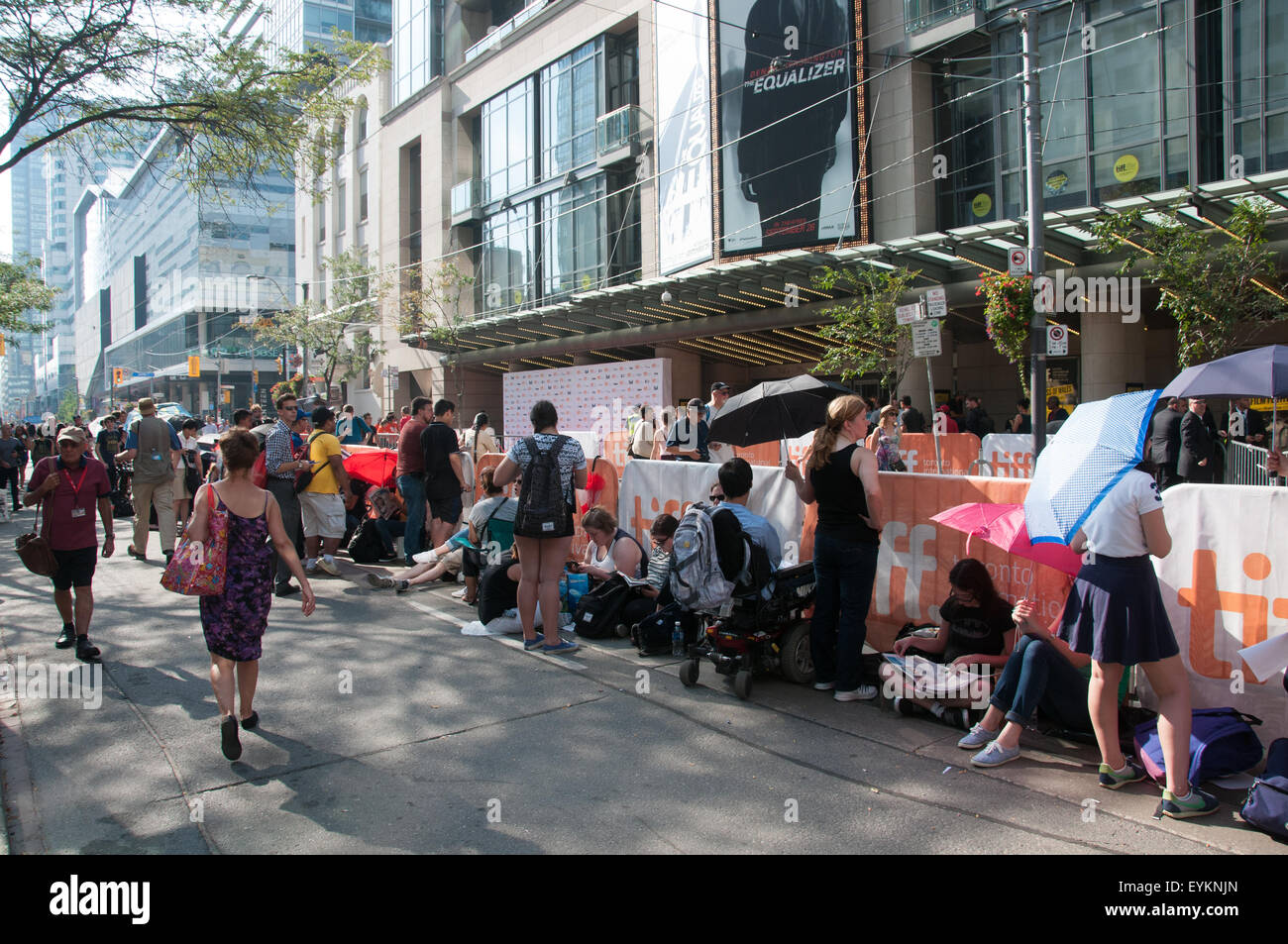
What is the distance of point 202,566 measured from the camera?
16.3 ft

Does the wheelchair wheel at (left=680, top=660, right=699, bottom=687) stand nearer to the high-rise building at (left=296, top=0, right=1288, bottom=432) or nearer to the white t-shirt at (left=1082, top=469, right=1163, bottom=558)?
the white t-shirt at (left=1082, top=469, right=1163, bottom=558)

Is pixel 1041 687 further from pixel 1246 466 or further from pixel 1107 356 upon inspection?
pixel 1107 356

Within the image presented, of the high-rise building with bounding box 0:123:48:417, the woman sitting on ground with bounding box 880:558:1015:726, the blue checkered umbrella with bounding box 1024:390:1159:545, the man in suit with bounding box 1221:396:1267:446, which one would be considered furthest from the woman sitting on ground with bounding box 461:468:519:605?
the high-rise building with bounding box 0:123:48:417

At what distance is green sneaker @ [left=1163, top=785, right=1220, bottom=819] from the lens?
13.7 feet

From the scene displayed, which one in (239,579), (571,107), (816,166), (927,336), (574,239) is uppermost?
(571,107)

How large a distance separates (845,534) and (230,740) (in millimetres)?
3840

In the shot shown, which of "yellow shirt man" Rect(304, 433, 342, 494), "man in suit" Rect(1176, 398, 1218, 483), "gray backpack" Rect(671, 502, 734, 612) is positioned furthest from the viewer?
"man in suit" Rect(1176, 398, 1218, 483)

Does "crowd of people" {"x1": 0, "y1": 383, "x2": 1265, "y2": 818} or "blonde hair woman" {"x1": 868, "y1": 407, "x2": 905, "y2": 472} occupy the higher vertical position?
"blonde hair woman" {"x1": 868, "y1": 407, "x2": 905, "y2": 472}

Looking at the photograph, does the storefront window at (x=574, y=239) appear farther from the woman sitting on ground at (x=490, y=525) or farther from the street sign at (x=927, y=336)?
the woman sitting on ground at (x=490, y=525)

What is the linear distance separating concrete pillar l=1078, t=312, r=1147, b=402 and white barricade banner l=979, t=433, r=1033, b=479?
14.2 feet

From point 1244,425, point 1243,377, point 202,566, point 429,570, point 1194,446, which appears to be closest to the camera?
point 202,566

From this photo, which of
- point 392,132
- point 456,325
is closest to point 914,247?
point 456,325

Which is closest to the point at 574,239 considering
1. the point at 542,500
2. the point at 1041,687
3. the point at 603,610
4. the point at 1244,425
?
the point at 1244,425

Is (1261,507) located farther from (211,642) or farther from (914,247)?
(914,247)
